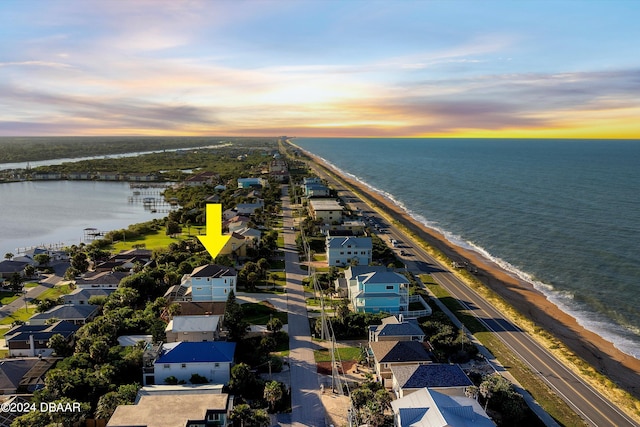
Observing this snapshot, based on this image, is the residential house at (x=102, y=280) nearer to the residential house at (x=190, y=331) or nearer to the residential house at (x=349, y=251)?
the residential house at (x=190, y=331)

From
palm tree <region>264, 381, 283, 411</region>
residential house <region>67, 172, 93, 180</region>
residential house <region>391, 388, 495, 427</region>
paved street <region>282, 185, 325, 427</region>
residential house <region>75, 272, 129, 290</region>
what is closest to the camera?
residential house <region>391, 388, 495, 427</region>

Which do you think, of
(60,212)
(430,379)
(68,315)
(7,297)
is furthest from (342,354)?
(60,212)

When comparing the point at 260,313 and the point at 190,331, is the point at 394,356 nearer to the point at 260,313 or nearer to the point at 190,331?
the point at 190,331

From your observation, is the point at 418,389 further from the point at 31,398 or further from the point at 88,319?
the point at 88,319

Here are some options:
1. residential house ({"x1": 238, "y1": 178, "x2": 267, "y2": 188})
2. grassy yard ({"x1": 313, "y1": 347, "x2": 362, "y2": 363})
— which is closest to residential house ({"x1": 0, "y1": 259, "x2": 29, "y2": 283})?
grassy yard ({"x1": 313, "y1": 347, "x2": 362, "y2": 363})

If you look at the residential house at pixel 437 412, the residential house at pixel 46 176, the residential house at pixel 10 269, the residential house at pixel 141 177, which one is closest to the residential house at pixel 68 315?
the residential house at pixel 10 269

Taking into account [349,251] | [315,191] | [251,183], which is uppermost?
[315,191]

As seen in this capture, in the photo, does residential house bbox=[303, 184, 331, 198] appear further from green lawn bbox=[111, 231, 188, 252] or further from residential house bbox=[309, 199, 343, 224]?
green lawn bbox=[111, 231, 188, 252]
